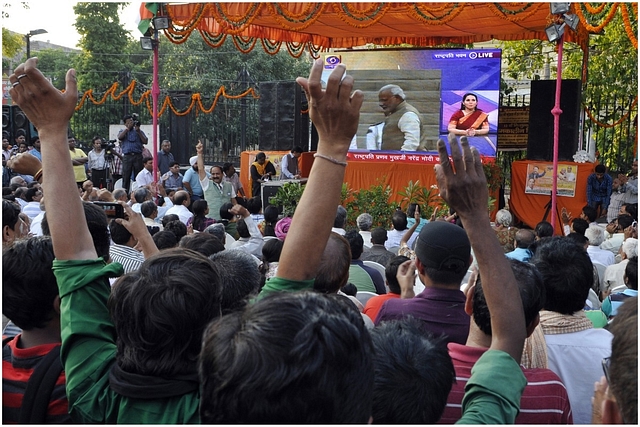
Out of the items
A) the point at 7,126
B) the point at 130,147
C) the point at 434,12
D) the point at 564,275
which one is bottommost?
the point at 564,275

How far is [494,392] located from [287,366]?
516mm

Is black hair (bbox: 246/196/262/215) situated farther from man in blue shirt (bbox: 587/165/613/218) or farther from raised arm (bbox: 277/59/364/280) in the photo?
man in blue shirt (bbox: 587/165/613/218)

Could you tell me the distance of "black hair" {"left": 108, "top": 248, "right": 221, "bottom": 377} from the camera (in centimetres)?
152

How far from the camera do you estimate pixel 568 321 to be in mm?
2355

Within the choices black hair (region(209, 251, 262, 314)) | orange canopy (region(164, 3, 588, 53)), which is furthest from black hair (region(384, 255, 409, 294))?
orange canopy (region(164, 3, 588, 53))

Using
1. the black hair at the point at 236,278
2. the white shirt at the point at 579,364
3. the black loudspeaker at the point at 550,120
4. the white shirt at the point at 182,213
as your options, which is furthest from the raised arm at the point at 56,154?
the black loudspeaker at the point at 550,120

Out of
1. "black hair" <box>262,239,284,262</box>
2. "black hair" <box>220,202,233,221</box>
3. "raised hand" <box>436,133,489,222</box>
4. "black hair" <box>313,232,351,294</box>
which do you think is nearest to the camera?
"raised hand" <box>436,133,489,222</box>

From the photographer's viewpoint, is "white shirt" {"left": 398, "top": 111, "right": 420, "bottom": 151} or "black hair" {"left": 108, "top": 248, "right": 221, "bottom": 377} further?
"white shirt" {"left": 398, "top": 111, "right": 420, "bottom": 151}

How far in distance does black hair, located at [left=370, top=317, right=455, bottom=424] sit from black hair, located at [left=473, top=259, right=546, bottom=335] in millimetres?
361

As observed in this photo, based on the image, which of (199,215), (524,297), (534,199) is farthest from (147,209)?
(534,199)

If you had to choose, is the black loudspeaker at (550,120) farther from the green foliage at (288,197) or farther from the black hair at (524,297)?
the black hair at (524,297)

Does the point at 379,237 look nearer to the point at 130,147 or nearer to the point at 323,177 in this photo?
the point at 323,177

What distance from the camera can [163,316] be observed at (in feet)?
5.02

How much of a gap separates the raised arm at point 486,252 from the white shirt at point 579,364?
32.6 inches
